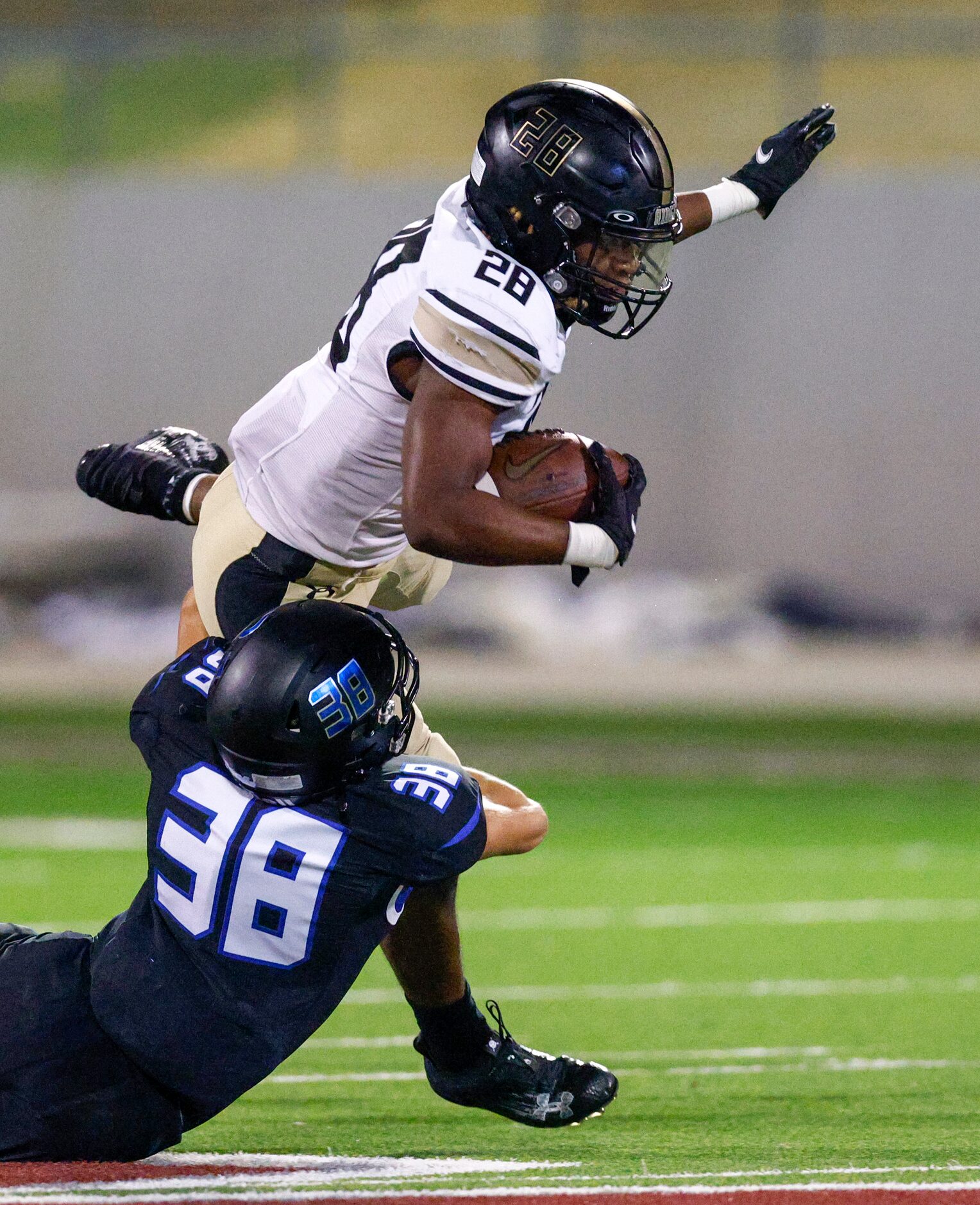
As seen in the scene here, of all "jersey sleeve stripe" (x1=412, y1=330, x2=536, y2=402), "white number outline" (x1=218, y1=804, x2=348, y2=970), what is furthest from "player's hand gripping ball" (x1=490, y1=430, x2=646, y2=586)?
"white number outline" (x1=218, y1=804, x2=348, y2=970)

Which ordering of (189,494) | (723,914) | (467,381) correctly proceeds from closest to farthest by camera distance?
1. (467,381)
2. (189,494)
3. (723,914)

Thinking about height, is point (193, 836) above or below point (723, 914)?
above

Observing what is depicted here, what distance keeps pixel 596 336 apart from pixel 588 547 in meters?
5.79

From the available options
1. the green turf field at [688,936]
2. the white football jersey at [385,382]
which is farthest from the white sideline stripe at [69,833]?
the white football jersey at [385,382]

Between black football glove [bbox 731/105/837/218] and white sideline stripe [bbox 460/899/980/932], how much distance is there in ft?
7.75

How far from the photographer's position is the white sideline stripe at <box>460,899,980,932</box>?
455 centimetres

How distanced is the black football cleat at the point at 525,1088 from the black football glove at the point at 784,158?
1.51m

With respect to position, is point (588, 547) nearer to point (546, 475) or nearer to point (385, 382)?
point (546, 475)

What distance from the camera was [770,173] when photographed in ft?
9.21

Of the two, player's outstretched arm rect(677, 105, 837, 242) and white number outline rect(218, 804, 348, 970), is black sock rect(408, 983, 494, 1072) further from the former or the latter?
player's outstretched arm rect(677, 105, 837, 242)

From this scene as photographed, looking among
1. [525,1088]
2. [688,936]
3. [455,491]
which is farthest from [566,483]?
[688,936]

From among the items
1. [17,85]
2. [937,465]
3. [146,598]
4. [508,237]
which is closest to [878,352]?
[937,465]

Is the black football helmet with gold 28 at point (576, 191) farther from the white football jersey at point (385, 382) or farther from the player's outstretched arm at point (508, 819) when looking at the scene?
the player's outstretched arm at point (508, 819)

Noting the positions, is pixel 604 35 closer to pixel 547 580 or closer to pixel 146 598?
pixel 547 580
